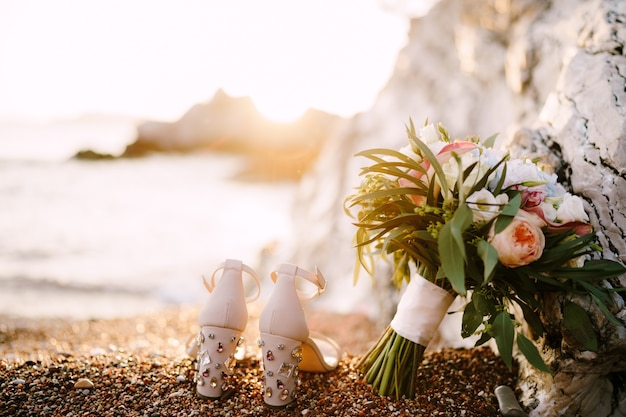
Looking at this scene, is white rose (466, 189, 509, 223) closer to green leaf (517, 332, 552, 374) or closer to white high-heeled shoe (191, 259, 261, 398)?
green leaf (517, 332, 552, 374)

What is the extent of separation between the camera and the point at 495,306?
89.9 inches

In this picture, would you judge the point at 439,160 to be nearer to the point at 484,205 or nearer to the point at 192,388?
the point at 484,205

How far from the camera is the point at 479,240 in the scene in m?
2.16

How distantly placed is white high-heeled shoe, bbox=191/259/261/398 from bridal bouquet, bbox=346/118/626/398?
0.74 metres

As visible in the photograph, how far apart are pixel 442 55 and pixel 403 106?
83cm

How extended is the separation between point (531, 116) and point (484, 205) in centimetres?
246

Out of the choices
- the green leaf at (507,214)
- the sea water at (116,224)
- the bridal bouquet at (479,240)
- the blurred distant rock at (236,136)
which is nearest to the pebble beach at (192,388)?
the bridal bouquet at (479,240)

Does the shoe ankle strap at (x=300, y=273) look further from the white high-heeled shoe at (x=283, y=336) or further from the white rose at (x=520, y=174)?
the white rose at (x=520, y=174)

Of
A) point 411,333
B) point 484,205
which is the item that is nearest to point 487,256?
point 484,205

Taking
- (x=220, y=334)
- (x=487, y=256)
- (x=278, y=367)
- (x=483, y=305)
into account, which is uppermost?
(x=487, y=256)

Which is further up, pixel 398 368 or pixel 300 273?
pixel 300 273

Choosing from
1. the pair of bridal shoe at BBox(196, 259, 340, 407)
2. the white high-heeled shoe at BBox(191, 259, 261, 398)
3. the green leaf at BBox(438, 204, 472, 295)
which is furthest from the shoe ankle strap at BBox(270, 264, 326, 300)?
the green leaf at BBox(438, 204, 472, 295)

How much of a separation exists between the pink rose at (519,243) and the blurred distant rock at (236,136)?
8280mm

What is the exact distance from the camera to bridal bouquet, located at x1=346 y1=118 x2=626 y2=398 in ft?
6.87
